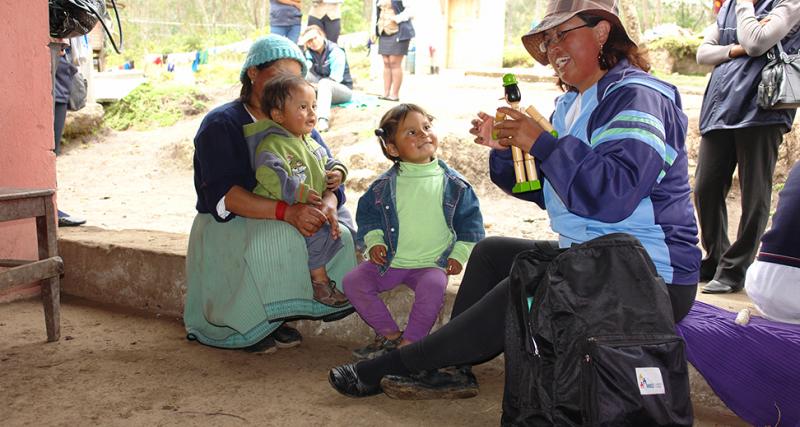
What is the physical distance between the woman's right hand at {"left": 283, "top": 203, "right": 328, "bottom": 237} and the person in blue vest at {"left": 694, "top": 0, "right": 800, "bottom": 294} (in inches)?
82.5

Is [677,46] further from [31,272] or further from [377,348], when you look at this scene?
[31,272]

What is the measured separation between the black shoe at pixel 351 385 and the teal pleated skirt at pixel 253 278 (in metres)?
0.46

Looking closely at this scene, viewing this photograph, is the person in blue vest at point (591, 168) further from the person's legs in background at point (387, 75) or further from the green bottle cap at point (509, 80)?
the person's legs in background at point (387, 75)

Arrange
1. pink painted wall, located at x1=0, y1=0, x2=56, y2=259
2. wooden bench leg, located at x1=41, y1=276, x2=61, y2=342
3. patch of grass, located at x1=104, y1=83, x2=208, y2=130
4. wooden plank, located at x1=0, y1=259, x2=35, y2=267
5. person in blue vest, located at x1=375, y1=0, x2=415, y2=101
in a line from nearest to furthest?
1. wooden bench leg, located at x1=41, y1=276, x2=61, y2=342
2. wooden plank, located at x1=0, y1=259, x2=35, y2=267
3. pink painted wall, located at x1=0, y1=0, x2=56, y2=259
4. person in blue vest, located at x1=375, y1=0, x2=415, y2=101
5. patch of grass, located at x1=104, y1=83, x2=208, y2=130

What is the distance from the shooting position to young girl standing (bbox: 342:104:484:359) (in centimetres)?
302

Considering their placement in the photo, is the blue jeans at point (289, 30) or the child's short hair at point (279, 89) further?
the blue jeans at point (289, 30)

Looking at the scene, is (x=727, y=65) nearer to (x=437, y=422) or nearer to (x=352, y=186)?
(x=437, y=422)

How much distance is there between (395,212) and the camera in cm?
306

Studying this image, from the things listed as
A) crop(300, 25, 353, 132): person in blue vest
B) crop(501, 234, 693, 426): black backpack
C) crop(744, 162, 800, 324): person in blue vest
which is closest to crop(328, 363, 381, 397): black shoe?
crop(501, 234, 693, 426): black backpack

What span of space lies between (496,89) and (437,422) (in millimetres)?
10286

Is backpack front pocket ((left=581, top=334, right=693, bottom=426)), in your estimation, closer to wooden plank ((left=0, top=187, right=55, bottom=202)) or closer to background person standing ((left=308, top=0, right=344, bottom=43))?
wooden plank ((left=0, top=187, right=55, bottom=202))

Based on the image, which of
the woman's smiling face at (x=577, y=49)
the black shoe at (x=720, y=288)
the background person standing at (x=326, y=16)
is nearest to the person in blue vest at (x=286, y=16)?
the background person standing at (x=326, y=16)

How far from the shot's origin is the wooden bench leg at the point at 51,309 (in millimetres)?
3338

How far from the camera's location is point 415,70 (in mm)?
18547
